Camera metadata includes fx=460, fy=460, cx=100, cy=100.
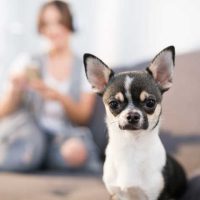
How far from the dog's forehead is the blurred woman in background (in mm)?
877

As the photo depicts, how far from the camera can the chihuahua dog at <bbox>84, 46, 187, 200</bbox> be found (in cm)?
109

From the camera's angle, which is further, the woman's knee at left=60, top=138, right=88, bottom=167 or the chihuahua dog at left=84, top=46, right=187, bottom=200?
the woman's knee at left=60, top=138, right=88, bottom=167

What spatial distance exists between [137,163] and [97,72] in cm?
25

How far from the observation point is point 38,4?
291 centimetres

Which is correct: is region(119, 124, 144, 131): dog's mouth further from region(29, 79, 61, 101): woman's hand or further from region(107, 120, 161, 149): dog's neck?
region(29, 79, 61, 101): woman's hand

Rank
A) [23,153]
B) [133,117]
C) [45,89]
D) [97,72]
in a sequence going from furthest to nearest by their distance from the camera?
1. [45,89]
2. [23,153]
3. [97,72]
4. [133,117]

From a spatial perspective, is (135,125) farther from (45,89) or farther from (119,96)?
(45,89)

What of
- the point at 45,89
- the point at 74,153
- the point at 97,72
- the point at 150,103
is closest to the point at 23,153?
the point at 74,153

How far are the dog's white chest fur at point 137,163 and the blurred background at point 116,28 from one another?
96cm

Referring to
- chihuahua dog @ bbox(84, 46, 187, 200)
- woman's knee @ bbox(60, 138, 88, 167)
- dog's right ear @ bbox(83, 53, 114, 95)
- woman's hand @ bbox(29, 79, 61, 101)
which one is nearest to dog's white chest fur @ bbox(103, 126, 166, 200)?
chihuahua dog @ bbox(84, 46, 187, 200)

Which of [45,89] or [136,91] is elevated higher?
[136,91]

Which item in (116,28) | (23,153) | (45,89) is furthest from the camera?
(116,28)

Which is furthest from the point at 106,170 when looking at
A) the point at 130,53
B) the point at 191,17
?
the point at 130,53

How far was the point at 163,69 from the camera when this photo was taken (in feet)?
3.76
